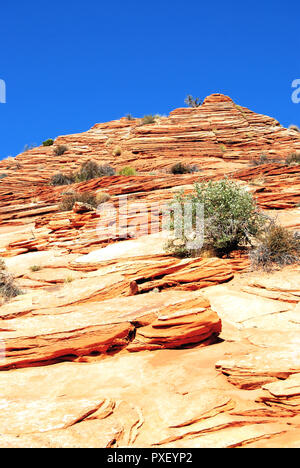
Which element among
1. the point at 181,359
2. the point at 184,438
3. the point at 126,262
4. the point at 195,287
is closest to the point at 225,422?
the point at 184,438

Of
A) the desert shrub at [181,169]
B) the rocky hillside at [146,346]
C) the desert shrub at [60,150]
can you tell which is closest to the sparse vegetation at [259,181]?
the rocky hillside at [146,346]

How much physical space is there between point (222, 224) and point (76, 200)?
384 inches

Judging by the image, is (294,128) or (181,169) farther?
(294,128)

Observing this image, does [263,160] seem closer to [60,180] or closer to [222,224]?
[60,180]

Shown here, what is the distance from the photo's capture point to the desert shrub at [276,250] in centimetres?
888

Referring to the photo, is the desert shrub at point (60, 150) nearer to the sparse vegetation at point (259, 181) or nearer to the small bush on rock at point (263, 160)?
the small bush on rock at point (263, 160)

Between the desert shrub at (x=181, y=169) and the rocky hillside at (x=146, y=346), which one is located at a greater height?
the desert shrub at (x=181, y=169)

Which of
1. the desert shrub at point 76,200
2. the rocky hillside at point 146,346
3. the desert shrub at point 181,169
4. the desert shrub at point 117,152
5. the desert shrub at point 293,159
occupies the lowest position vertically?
the rocky hillside at point 146,346

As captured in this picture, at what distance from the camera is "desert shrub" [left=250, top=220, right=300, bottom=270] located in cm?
888

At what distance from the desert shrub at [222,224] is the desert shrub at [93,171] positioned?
48.3 feet

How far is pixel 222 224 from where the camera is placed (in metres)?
10.2

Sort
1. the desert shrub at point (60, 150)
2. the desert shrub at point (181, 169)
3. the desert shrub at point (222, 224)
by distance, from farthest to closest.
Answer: the desert shrub at point (60, 150) < the desert shrub at point (181, 169) < the desert shrub at point (222, 224)

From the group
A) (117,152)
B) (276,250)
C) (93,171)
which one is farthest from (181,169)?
(276,250)

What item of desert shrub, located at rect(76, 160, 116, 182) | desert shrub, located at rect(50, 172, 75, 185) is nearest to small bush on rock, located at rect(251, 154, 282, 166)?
desert shrub, located at rect(76, 160, 116, 182)
